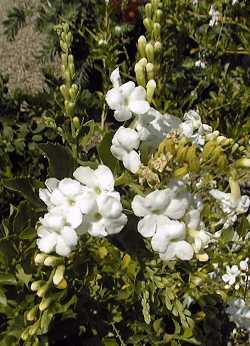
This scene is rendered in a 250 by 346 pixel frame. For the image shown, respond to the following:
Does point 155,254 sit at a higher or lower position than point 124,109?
lower

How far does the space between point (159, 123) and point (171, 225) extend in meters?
0.17

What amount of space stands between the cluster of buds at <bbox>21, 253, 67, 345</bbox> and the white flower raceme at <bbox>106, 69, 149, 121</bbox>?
0.27 m

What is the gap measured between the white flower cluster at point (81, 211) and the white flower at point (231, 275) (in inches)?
29.0

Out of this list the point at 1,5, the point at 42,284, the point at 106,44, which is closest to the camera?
the point at 42,284

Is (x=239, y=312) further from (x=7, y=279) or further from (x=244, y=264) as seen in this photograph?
(x=7, y=279)

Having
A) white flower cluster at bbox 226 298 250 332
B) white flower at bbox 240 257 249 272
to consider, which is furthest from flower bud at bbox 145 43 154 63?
white flower cluster at bbox 226 298 250 332

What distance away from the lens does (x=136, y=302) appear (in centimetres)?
164

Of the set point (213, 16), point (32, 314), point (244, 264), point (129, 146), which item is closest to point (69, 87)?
point (129, 146)

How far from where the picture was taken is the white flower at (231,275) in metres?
1.79

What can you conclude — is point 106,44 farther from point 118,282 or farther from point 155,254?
point 155,254

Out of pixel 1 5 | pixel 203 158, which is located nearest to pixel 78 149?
pixel 203 158

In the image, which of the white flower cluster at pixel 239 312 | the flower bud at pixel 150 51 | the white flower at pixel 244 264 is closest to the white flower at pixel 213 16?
the white flower cluster at pixel 239 312

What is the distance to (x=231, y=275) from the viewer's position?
1816 millimetres

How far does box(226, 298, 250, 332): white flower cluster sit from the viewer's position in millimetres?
2066
